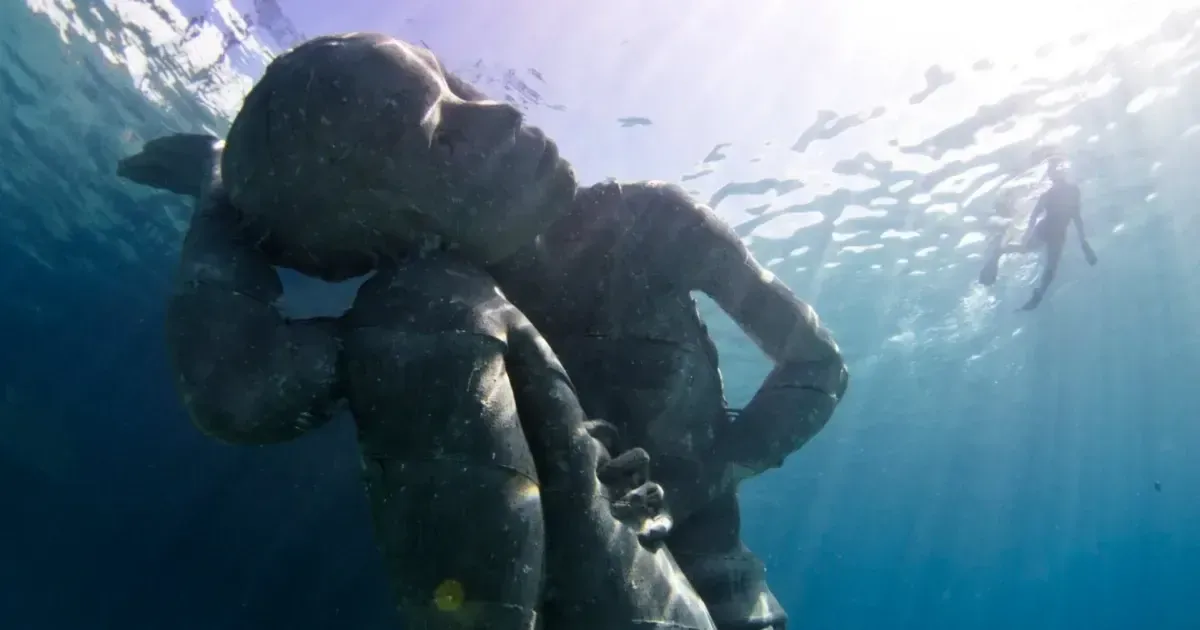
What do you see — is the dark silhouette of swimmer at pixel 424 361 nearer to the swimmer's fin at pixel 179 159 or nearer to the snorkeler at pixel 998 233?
the swimmer's fin at pixel 179 159

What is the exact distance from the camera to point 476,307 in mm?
2367

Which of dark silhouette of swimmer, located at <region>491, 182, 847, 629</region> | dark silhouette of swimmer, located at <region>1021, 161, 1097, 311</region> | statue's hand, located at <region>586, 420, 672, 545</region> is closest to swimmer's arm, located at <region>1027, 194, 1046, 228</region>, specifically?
dark silhouette of swimmer, located at <region>1021, 161, 1097, 311</region>

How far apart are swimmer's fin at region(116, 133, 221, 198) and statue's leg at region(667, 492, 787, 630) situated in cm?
311

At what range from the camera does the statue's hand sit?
2.47 m

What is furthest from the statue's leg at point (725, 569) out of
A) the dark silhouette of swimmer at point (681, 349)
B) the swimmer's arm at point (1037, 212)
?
the swimmer's arm at point (1037, 212)

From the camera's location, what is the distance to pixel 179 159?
3.42 metres

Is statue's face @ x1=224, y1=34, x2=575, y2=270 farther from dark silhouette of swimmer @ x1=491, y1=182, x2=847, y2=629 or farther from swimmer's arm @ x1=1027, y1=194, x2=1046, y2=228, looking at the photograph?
swimmer's arm @ x1=1027, y1=194, x2=1046, y2=228

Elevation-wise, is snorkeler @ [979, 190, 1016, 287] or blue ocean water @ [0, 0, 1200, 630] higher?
blue ocean water @ [0, 0, 1200, 630]

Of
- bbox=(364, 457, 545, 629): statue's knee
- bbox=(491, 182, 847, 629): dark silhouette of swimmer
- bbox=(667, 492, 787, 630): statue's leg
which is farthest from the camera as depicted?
bbox=(667, 492, 787, 630): statue's leg

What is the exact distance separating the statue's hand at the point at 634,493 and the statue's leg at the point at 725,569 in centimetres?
101

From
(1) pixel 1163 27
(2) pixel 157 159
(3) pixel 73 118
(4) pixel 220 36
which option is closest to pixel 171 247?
(3) pixel 73 118

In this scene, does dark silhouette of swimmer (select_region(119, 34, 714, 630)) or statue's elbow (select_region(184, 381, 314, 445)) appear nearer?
dark silhouette of swimmer (select_region(119, 34, 714, 630))

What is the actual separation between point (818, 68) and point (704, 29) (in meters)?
2.97

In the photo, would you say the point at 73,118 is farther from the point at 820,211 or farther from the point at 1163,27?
the point at 1163,27
